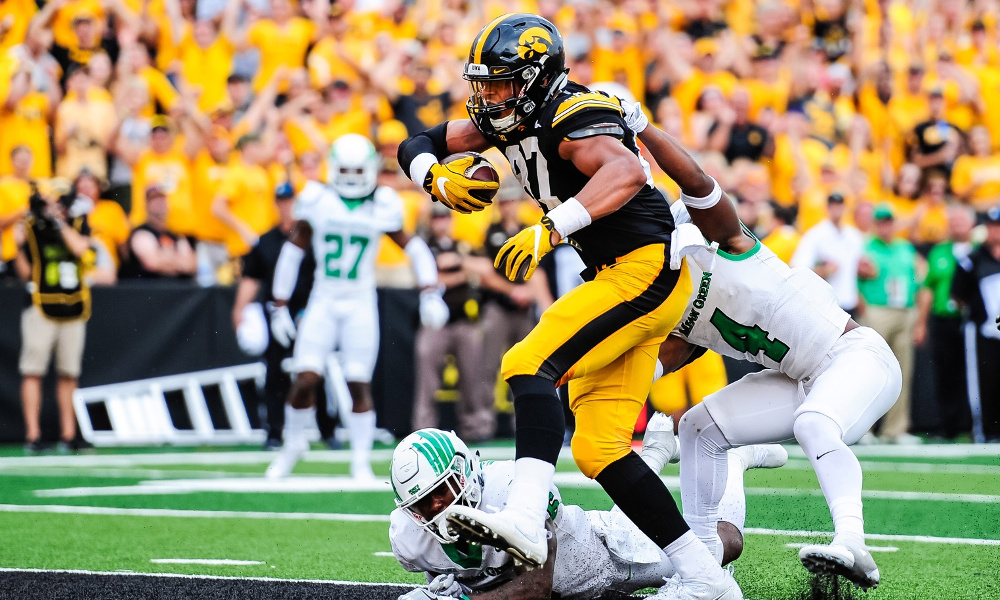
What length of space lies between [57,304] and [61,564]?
5158mm

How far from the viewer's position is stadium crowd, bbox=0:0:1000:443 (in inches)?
429

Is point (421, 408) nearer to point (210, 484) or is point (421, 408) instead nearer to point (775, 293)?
point (210, 484)

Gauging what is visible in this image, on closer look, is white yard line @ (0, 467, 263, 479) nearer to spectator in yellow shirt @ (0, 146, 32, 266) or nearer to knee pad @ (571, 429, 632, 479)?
spectator in yellow shirt @ (0, 146, 32, 266)

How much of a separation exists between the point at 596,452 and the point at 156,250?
727cm

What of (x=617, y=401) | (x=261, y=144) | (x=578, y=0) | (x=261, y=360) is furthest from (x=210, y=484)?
(x=578, y=0)

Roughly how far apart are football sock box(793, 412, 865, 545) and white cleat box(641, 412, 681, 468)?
2.35 feet

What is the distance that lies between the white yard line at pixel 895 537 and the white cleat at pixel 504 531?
7.62 ft

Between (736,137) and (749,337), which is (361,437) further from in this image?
(736,137)

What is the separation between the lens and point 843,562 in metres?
3.73

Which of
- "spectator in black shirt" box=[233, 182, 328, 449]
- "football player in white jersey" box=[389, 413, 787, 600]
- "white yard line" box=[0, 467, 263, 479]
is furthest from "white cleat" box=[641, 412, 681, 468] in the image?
"spectator in black shirt" box=[233, 182, 328, 449]

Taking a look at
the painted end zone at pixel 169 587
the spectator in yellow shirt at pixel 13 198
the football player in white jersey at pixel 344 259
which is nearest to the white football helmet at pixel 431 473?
the painted end zone at pixel 169 587

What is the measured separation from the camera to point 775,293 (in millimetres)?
4516

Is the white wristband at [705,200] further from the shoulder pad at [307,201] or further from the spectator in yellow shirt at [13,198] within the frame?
the spectator in yellow shirt at [13,198]

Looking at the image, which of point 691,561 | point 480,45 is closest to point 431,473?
point 691,561
